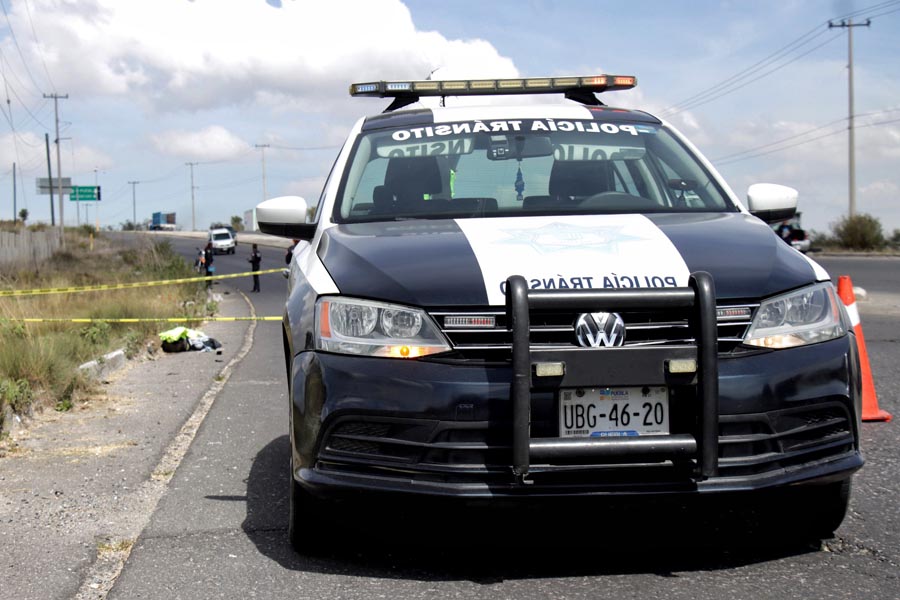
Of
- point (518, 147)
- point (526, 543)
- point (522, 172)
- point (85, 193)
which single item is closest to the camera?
point (526, 543)

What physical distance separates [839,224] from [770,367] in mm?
51698

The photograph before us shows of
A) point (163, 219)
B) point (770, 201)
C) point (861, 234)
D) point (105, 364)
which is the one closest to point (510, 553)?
point (770, 201)

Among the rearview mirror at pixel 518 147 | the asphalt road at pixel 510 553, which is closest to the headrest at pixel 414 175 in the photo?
the rearview mirror at pixel 518 147

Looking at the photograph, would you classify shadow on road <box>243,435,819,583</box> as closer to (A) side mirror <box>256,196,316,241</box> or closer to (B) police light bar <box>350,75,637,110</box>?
(A) side mirror <box>256,196,316,241</box>

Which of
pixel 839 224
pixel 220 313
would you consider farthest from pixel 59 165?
pixel 220 313

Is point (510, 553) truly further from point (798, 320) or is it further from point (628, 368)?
point (798, 320)

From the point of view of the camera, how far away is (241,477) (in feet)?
19.1

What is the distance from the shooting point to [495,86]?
6.37 metres

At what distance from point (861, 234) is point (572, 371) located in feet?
165

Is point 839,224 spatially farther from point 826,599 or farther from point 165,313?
point 826,599

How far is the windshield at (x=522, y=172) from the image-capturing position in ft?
16.4

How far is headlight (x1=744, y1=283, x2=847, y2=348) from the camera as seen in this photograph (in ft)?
12.3

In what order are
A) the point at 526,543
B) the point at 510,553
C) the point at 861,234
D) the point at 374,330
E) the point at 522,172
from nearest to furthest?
1. the point at 374,330
2. the point at 510,553
3. the point at 526,543
4. the point at 522,172
5. the point at 861,234

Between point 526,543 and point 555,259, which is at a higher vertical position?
point 555,259
